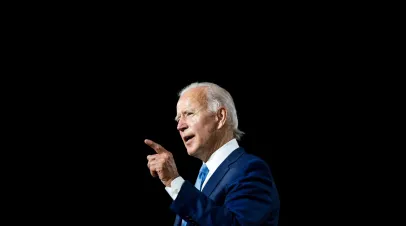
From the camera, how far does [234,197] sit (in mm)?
1562

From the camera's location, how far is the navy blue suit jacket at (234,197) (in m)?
1.48

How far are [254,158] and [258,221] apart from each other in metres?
0.27

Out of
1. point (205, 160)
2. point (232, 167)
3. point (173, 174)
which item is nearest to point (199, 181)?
point (205, 160)

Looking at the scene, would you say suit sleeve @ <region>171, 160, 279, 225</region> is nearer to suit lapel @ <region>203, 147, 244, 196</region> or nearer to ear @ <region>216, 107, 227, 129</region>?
suit lapel @ <region>203, 147, 244, 196</region>

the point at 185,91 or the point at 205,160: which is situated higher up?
the point at 185,91

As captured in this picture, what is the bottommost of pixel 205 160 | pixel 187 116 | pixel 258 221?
pixel 258 221

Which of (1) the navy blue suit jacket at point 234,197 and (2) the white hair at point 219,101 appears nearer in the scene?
(1) the navy blue suit jacket at point 234,197

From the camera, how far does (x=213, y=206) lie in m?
1.48

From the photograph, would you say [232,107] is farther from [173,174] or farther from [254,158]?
[173,174]

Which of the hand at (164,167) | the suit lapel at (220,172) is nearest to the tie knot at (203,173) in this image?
the suit lapel at (220,172)

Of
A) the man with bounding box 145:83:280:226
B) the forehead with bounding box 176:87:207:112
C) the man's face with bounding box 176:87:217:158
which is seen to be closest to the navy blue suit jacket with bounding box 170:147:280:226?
the man with bounding box 145:83:280:226

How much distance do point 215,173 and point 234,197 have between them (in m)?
0.19

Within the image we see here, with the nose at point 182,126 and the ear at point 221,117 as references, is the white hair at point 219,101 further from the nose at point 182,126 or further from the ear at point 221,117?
the nose at point 182,126

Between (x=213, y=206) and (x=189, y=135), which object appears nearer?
(x=213, y=206)
